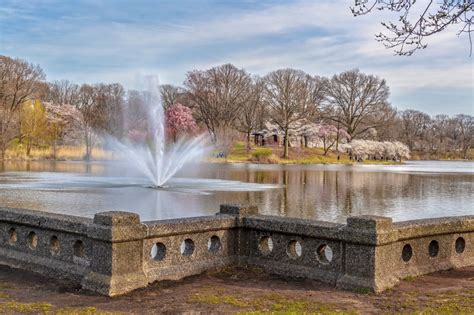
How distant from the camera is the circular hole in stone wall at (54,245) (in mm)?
7359

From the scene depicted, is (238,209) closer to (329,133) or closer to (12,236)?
(12,236)

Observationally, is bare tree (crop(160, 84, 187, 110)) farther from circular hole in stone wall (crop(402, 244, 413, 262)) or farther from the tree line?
circular hole in stone wall (crop(402, 244, 413, 262))

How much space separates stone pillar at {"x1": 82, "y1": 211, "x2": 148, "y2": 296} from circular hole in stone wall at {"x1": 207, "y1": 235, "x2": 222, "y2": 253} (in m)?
1.35

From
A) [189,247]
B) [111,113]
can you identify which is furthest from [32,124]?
[189,247]

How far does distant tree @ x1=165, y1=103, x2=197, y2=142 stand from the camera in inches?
2913

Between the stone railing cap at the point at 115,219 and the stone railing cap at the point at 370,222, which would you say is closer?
the stone railing cap at the point at 115,219

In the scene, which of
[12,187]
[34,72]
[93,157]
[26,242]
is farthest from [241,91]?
[26,242]

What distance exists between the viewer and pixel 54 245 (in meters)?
7.42

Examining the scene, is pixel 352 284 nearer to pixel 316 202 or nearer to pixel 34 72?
pixel 316 202

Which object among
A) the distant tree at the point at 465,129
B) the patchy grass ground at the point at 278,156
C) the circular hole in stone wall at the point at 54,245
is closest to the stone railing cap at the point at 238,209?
the circular hole in stone wall at the point at 54,245

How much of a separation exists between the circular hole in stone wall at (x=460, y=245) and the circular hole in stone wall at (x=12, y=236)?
651 centimetres

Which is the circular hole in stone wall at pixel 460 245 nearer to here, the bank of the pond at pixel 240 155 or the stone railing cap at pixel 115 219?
the stone railing cap at pixel 115 219

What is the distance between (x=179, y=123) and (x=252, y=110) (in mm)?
13094

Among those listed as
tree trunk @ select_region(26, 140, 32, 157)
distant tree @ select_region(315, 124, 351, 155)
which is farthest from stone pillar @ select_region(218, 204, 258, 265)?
distant tree @ select_region(315, 124, 351, 155)
